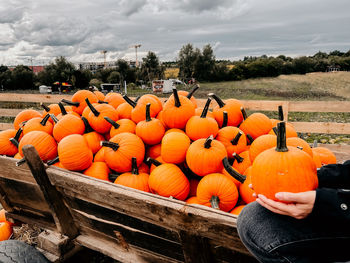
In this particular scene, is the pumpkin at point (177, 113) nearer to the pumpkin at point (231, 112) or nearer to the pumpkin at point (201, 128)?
the pumpkin at point (201, 128)

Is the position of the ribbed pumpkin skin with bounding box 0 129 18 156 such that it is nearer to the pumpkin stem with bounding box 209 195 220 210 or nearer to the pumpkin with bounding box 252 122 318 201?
the pumpkin stem with bounding box 209 195 220 210

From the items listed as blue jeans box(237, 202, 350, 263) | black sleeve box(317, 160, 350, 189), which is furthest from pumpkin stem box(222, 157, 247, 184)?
blue jeans box(237, 202, 350, 263)

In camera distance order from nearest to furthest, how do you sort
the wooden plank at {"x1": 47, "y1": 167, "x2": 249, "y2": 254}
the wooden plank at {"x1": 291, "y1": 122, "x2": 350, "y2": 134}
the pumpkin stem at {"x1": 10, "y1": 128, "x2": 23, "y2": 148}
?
the wooden plank at {"x1": 47, "y1": 167, "x2": 249, "y2": 254} → the pumpkin stem at {"x1": 10, "y1": 128, "x2": 23, "y2": 148} → the wooden plank at {"x1": 291, "y1": 122, "x2": 350, "y2": 134}

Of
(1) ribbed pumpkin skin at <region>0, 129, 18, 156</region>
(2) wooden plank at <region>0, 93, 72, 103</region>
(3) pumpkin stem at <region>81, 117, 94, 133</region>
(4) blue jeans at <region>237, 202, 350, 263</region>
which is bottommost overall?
(4) blue jeans at <region>237, 202, 350, 263</region>

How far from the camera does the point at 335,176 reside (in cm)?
123

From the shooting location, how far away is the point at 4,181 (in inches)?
103

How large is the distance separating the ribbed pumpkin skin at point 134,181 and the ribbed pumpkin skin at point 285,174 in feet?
3.90

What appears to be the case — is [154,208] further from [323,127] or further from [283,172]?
[323,127]

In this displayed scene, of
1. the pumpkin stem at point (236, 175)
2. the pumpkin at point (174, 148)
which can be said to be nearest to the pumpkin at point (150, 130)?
the pumpkin at point (174, 148)

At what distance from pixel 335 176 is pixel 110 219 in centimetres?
151

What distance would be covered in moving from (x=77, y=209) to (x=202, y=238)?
1.19 m

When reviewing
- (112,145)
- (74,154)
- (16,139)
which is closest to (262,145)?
(112,145)

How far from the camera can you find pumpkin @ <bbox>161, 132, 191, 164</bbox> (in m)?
2.24

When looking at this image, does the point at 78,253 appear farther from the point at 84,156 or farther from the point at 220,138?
the point at 220,138
